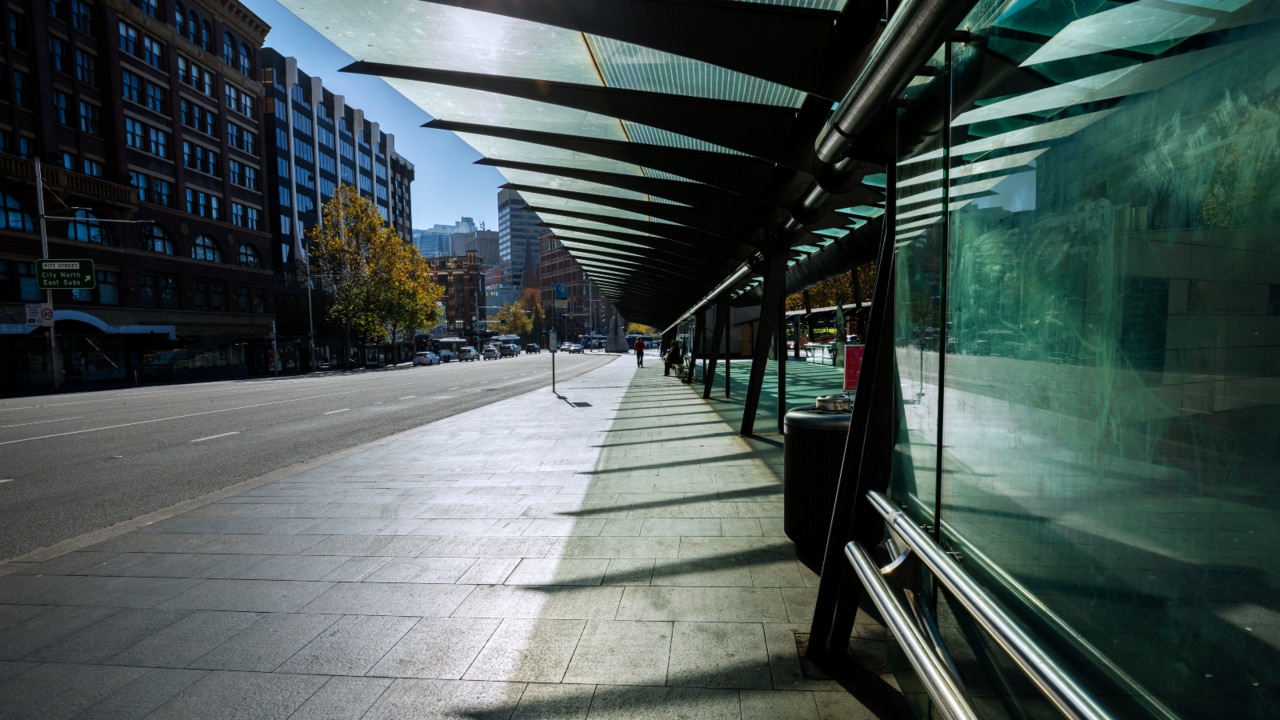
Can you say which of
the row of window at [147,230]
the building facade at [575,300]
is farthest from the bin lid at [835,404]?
the building facade at [575,300]

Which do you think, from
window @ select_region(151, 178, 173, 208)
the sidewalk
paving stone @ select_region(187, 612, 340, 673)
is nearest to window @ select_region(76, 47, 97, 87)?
window @ select_region(151, 178, 173, 208)

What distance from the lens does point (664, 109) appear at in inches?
221

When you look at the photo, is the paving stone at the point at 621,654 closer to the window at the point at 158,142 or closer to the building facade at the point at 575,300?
the window at the point at 158,142

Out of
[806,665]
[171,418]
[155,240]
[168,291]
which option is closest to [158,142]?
[155,240]

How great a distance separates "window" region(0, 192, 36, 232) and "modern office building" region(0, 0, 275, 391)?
0.10 metres

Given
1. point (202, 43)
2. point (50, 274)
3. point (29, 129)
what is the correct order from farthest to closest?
point (202, 43), point (29, 129), point (50, 274)

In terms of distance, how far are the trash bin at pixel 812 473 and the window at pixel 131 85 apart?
47.6 m

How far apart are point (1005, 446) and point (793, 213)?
546cm

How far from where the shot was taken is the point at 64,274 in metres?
28.7

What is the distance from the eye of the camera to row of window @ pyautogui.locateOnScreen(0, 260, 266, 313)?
3139 cm

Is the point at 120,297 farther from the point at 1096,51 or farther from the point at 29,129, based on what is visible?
the point at 1096,51

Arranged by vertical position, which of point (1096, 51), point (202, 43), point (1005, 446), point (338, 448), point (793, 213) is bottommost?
point (338, 448)

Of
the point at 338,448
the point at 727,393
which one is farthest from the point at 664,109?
the point at 727,393

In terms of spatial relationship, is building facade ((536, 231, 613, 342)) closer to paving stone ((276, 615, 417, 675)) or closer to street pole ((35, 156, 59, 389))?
street pole ((35, 156, 59, 389))
